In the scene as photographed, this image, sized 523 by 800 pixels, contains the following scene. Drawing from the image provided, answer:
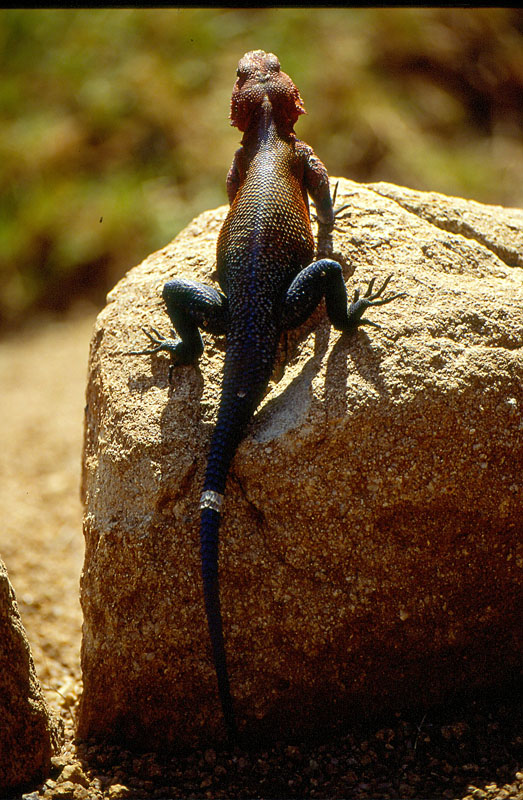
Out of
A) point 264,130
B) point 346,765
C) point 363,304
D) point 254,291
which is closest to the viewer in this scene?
point 346,765

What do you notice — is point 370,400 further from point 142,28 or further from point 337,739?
point 142,28

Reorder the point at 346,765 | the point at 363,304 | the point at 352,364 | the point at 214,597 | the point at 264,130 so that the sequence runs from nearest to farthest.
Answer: the point at 214,597, the point at 346,765, the point at 352,364, the point at 363,304, the point at 264,130

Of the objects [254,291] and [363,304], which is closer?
[363,304]

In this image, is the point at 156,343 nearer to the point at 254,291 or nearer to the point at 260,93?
the point at 254,291

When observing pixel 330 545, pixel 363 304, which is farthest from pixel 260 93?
pixel 330 545

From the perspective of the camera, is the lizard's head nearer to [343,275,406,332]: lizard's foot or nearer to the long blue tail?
[343,275,406,332]: lizard's foot

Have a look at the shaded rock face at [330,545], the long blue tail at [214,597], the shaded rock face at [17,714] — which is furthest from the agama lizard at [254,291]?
the shaded rock face at [17,714]

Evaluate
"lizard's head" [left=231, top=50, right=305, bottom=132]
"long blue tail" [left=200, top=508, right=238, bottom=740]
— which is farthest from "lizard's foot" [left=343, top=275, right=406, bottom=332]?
"lizard's head" [left=231, top=50, right=305, bottom=132]
